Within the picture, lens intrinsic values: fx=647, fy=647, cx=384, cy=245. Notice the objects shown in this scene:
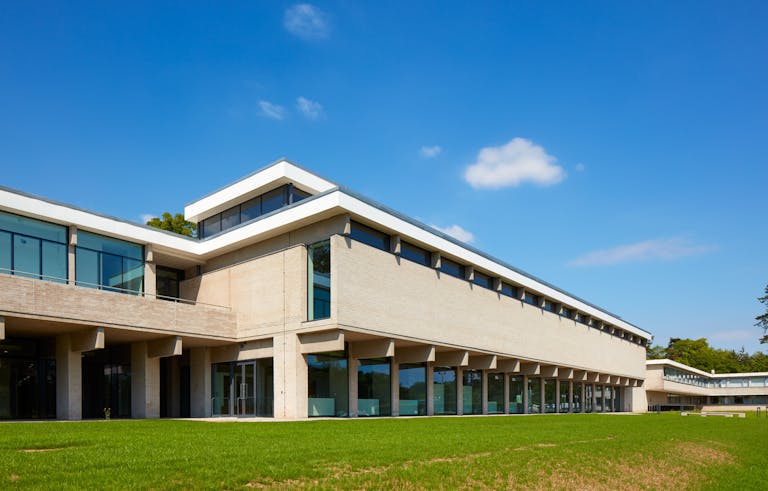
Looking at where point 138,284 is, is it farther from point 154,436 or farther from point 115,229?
point 154,436

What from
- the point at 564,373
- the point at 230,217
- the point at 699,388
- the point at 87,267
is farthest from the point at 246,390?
the point at 699,388

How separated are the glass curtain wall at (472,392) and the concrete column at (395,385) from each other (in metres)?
7.85

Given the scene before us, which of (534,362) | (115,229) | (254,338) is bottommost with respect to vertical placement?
(534,362)

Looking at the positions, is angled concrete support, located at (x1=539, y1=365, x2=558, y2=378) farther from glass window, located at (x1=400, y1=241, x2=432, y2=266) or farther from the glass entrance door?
the glass entrance door

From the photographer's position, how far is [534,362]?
163 feet

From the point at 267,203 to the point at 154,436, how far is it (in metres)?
21.3

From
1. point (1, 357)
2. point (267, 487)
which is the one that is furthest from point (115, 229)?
point (267, 487)

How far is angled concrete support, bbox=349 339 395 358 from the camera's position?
108 ft

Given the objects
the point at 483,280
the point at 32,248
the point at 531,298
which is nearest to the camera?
the point at 32,248

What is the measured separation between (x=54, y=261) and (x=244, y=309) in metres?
9.37

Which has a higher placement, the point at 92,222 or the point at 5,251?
the point at 92,222

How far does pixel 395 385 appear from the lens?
3688 centimetres

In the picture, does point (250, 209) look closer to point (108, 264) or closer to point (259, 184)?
point (259, 184)

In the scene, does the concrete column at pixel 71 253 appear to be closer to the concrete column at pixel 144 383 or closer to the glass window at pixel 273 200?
the concrete column at pixel 144 383
